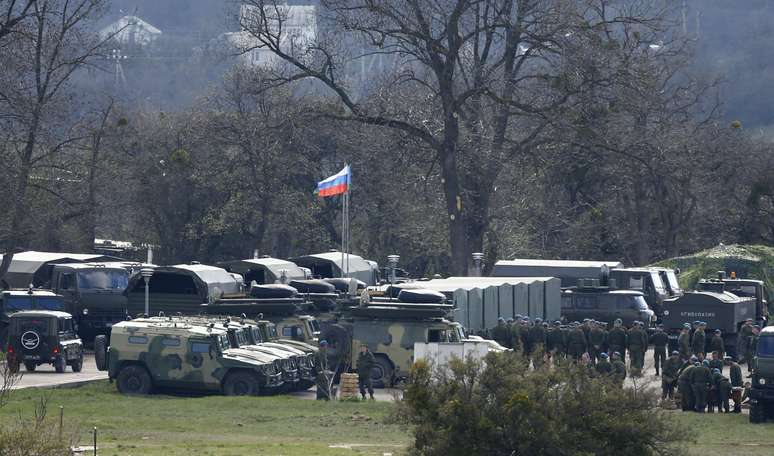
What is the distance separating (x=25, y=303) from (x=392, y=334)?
37.4ft

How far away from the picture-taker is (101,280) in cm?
3988

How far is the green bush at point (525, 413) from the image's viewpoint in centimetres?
1605

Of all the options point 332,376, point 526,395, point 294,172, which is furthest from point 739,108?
point 526,395

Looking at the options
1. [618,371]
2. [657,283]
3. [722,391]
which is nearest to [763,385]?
[722,391]

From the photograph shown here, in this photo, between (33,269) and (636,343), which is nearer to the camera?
(636,343)

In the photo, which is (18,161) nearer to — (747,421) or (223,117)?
(223,117)

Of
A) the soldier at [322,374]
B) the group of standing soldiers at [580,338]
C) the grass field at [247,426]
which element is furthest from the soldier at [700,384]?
the soldier at [322,374]

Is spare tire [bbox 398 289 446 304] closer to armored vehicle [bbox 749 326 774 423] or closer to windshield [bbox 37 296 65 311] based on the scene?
armored vehicle [bbox 749 326 774 423]

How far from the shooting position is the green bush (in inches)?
632

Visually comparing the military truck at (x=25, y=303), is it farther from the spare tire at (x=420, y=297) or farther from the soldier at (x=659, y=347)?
the soldier at (x=659, y=347)

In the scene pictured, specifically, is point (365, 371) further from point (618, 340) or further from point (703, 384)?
point (618, 340)

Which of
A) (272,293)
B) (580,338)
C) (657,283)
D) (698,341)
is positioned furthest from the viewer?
(657,283)

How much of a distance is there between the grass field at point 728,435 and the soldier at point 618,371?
48.3 inches

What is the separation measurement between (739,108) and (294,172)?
89556mm
